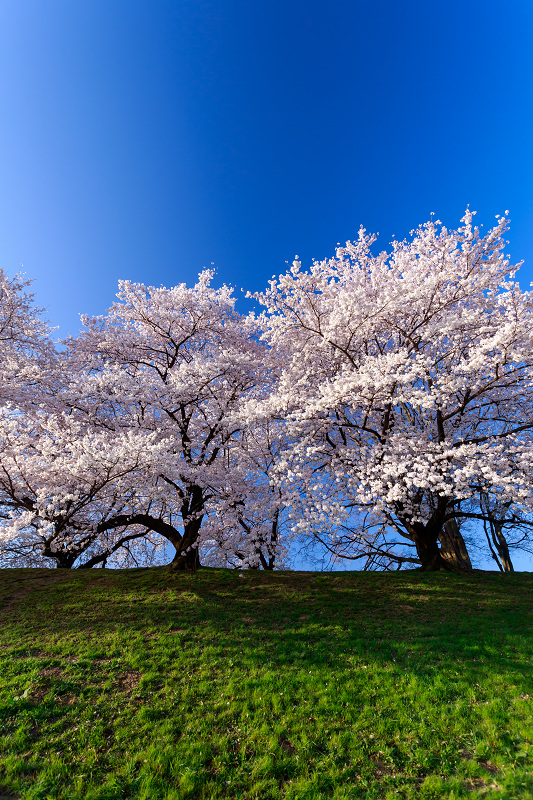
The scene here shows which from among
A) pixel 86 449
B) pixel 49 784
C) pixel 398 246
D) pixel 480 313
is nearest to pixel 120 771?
pixel 49 784

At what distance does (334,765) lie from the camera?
17.0 ft

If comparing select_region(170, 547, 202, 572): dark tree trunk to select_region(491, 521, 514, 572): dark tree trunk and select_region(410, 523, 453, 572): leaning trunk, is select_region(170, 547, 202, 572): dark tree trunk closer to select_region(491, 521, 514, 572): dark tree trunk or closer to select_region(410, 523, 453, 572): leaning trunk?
select_region(410, 523, 453, 572): leaning trunk

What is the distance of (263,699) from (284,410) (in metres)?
9.32

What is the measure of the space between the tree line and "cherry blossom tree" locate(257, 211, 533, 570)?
0.09 metres

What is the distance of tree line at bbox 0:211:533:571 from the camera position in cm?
1199

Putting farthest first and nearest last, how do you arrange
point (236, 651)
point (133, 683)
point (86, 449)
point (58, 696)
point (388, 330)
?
1. point (388, 330)
2. point (86, 449)
3. point (236, 651)
4. point (133, 683)
5. point (58, 696)

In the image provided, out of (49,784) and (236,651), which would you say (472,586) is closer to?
(236,651)

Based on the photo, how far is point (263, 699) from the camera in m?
6.55

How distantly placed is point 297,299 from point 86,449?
9701 mm

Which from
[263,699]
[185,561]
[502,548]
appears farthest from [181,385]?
[502,548]

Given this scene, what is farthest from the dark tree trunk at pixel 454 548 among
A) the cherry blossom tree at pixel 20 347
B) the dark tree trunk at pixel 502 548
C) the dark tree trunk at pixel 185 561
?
the cherry blossom tree at pixel 20 347

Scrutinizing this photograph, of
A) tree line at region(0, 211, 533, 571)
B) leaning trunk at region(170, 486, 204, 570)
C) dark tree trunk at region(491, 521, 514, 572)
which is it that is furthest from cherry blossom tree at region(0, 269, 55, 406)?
dark tree trunk at region(491, 521, 514, 572)

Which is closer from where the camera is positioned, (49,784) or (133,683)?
(49,784)

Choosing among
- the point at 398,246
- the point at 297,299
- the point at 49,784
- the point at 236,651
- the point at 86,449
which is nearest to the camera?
the point at 49,784
